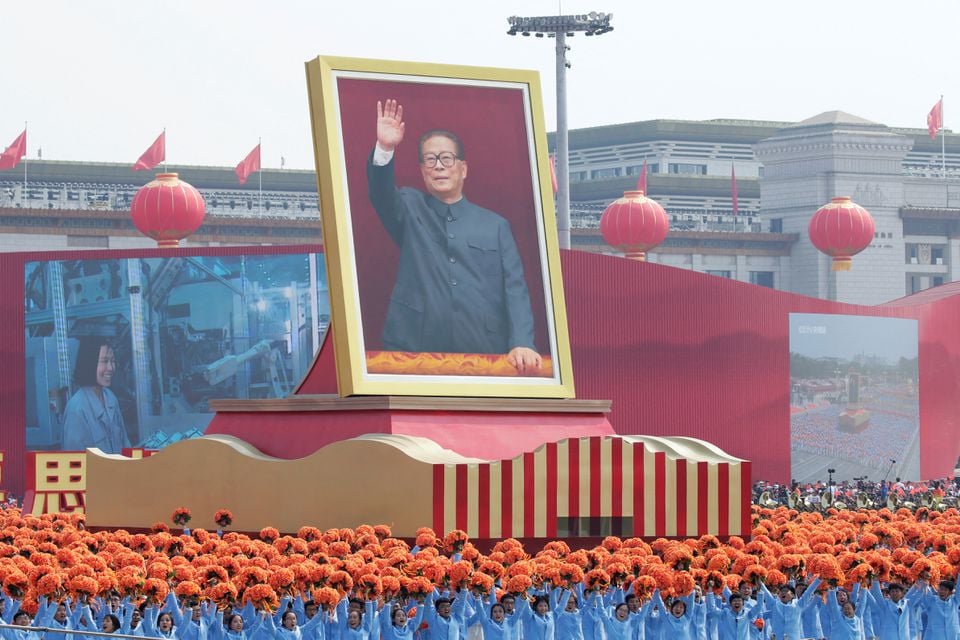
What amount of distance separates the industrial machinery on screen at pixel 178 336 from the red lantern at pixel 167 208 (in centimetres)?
206

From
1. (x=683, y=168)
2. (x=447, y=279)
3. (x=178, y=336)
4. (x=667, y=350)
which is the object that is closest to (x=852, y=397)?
(x=667, y=350)

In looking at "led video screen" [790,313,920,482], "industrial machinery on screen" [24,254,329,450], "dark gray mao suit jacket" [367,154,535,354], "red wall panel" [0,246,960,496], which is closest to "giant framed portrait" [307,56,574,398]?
"dark gray mao suit jacket" [367,154,535,354]

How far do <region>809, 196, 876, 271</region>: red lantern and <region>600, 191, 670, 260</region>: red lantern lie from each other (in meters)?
7.15

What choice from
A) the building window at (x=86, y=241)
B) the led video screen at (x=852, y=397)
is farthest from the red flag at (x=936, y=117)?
the building window at (x=86, y=241)

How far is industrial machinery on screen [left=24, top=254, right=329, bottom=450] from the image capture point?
4953 centimetres

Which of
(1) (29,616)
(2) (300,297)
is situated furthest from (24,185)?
(1) (29,616)

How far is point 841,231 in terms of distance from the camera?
6100 centimetres

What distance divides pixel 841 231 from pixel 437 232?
2997 centimetres

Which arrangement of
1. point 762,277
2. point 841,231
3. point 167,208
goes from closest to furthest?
1. point 167,208
2. point 841,231
3. point 762,277

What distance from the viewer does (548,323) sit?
35.0m

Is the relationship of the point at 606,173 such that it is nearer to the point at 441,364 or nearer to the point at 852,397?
the point at 852,397

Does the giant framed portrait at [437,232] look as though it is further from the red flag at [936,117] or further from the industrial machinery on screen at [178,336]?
the red flag at [936,117]

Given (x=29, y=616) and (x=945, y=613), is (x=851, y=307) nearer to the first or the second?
(x=945, y=613)

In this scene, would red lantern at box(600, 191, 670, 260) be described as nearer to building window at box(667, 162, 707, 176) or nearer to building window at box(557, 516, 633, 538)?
building window at box(557, 516, 633, 538)
